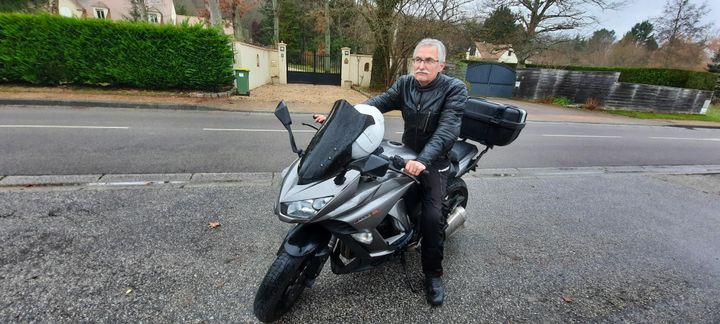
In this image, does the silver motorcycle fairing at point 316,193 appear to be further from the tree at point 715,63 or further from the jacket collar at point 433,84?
the tree at point 715,63

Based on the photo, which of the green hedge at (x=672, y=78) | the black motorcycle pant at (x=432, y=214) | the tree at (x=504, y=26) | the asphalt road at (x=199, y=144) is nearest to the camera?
the black motorcycle pant at (x=432, y=214)

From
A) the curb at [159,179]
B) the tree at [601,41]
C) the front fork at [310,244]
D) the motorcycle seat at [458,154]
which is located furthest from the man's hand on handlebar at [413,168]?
the tree at [601,41]

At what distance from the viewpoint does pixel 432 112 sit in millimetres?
2459

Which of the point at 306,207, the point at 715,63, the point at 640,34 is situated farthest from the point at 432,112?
the point at 640,34

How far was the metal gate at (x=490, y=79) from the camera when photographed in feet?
68.7

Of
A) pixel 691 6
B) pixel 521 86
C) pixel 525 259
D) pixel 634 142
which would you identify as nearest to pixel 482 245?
pixel 525 259

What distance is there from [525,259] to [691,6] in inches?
1634

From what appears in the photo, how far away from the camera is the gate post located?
20.5 m

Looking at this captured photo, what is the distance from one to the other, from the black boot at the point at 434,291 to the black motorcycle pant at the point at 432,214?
0.46 feet

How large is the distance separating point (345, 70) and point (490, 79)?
9.10 meters

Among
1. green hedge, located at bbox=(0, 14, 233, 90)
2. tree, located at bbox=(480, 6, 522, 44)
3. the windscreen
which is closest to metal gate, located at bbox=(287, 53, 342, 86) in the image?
green hedge, located at bbox=(0, 14, 233, 90)

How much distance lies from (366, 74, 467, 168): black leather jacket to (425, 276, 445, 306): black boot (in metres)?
0.88

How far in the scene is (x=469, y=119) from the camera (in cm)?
330

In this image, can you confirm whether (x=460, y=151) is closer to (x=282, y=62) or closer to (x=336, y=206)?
(x=336, y=206)
